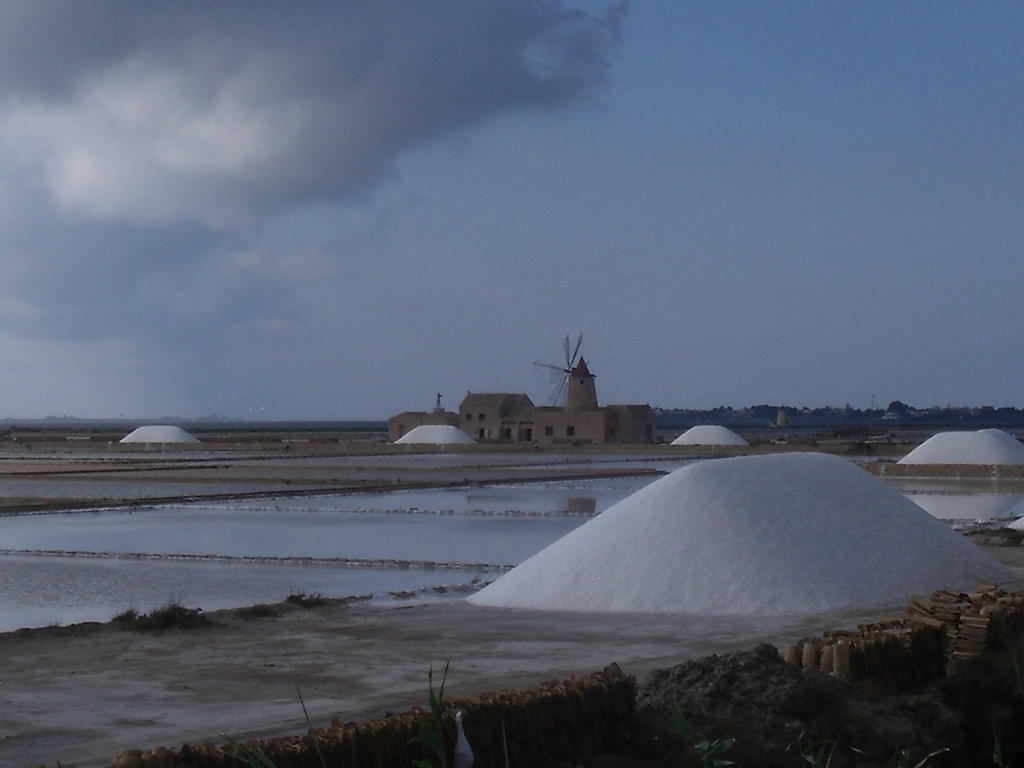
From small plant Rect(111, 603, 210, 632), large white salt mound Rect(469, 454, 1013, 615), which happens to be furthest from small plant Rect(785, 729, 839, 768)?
small plant Rect(111, 603, 210, 632)

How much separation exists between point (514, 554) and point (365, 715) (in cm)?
600

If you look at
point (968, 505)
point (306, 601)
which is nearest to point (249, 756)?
point (306, 601)

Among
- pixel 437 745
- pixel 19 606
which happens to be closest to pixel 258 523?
pixel 19 606

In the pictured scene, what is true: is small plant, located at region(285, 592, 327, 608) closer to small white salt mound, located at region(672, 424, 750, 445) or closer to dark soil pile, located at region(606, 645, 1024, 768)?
dark soil pile, located at region(606, 645, 1024, 768)

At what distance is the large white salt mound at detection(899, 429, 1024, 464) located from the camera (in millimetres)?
23844

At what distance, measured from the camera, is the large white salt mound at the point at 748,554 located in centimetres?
645

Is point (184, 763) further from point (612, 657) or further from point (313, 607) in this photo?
point (313, 607)

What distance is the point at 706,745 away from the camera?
131 inches

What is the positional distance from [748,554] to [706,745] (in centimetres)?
343

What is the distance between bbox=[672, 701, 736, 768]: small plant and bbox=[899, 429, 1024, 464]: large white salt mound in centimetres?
2171

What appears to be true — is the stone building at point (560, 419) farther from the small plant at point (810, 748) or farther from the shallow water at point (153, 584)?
the small plant at point (810, 748)

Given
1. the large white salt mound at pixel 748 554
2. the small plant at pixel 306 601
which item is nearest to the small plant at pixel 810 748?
the large white salt mound at pixel 748 554

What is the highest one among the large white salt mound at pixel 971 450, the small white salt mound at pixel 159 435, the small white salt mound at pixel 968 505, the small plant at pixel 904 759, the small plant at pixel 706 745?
the small white salt mound at pixel 159 435

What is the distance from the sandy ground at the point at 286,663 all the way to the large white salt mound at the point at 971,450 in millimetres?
19031
